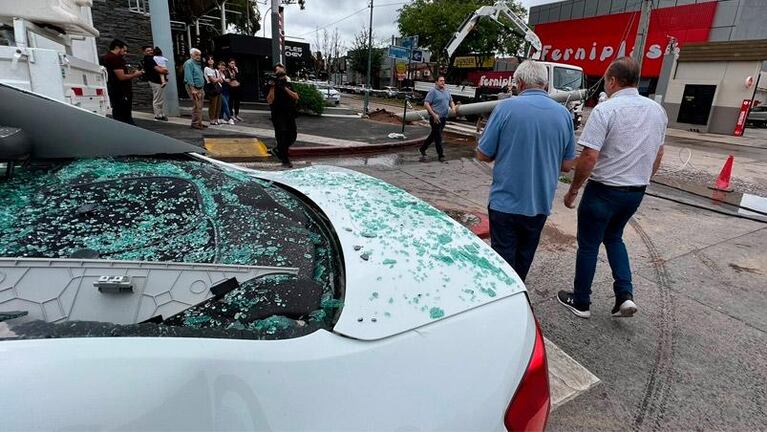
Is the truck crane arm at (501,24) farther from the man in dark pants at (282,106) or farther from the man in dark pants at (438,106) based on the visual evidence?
the man in dark pants at (282,106)

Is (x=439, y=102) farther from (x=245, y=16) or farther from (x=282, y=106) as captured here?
(x=245, y=16)

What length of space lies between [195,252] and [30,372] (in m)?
0.60

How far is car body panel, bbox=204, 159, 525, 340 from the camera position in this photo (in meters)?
1.07

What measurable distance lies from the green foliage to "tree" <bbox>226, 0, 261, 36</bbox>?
2061 cm

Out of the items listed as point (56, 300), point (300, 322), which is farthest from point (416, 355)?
point (56, 300)

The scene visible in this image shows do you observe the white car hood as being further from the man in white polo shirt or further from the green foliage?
the green foliage

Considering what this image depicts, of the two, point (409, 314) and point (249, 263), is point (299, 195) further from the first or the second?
point (409, 314)

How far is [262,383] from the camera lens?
873mm

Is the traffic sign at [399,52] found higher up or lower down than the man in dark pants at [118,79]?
higher up

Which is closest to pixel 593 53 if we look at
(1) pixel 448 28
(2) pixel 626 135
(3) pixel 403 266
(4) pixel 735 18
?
(4) pixel 735 18

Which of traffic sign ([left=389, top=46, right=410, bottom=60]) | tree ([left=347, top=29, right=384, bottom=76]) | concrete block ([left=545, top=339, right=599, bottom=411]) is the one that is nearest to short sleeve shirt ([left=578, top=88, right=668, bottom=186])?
concrete block ([left=545, top=339, right=599, bottom=411])

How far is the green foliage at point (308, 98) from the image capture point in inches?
546

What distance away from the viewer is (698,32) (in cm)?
2562

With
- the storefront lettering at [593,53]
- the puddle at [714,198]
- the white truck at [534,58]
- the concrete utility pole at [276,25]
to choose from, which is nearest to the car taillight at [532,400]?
the puddle at [714,198]
